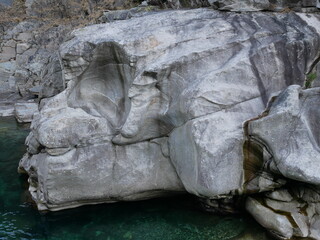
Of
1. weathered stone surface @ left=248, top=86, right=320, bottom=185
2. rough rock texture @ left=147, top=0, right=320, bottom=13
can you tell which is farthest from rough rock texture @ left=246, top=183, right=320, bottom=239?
rough rock texture @ left=147, top=0, right=320, bottom=13

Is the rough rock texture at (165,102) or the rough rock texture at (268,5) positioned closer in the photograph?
the rough rock texture at (165,102)

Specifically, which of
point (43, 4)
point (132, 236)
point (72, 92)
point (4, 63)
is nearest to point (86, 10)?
point (43, 4)

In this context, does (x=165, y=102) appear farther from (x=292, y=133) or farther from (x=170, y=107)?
(x=292, y=133)

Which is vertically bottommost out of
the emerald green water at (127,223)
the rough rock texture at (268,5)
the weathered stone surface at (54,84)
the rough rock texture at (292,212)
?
the emerald green water at (127,223)

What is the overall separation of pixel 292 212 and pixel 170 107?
410 cm

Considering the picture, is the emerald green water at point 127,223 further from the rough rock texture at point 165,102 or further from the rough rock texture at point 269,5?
the rough rock texture at point 269,5

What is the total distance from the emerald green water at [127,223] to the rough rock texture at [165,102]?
0.43 m

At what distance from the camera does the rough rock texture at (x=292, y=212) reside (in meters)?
8.00

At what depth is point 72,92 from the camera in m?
10.7

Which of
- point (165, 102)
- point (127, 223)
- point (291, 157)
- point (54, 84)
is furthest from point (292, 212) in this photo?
point (54, 84)

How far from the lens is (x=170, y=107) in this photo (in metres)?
8.84

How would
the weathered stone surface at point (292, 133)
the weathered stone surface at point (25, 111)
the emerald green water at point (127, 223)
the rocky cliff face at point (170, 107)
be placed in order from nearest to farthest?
the weathered stone surface at point (292, 133) < the rocky cliff face at point (170, 107) < the emerald green water at point (127, 223) < the weathered stone surface at point (25, 111)

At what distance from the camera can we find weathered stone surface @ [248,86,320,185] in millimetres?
7184

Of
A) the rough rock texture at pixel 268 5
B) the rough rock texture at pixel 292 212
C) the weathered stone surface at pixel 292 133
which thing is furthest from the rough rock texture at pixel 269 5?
the rough rock texture at pixel 292 212
